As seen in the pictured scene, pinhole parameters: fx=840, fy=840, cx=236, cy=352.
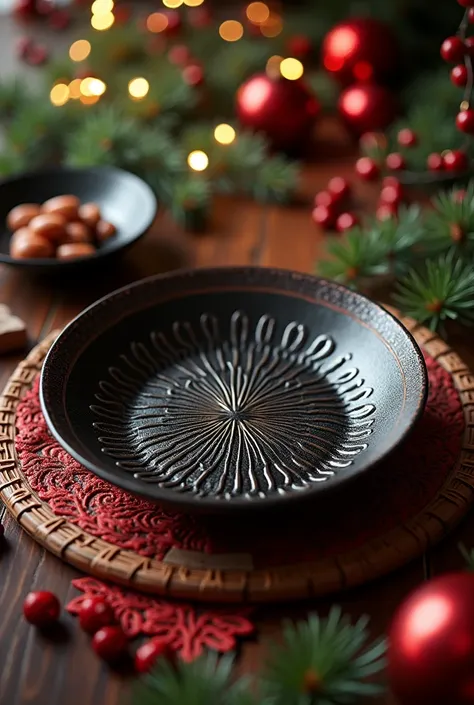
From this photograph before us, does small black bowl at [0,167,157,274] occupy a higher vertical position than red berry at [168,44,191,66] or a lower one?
lower

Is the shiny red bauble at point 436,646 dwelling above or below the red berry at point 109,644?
above

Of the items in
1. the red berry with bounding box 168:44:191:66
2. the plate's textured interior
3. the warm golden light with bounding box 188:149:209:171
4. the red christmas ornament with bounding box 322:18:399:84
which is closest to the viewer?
the plate's textured interior

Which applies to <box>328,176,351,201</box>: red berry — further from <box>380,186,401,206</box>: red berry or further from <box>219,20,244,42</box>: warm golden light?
<box>219,20,244,42</box>: warm golden light

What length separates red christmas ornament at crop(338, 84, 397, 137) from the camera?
1238 mm

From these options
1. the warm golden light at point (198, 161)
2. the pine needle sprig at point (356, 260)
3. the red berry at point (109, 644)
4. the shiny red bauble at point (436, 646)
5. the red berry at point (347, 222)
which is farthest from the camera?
the warm golden light at point (198, 161)

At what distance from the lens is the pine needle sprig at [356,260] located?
952 millimetres

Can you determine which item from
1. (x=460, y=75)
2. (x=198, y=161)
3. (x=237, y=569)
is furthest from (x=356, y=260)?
(x=237, y=569)

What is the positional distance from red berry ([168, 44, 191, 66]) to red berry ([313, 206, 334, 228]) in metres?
0.47

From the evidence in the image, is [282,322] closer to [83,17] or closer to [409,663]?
[409,663]

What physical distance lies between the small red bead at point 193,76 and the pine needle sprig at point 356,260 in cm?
51

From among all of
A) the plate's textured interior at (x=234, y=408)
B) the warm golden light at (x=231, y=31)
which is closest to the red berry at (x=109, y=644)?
the plate's textured interior at (x=234, y=408)

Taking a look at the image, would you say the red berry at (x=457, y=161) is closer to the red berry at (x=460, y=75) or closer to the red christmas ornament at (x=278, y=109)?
the red berry at (x=460, y=75)

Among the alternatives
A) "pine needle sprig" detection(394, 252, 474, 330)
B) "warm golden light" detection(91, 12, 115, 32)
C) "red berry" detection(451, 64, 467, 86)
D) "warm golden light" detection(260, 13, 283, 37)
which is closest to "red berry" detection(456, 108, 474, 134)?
"red berry" detection(451, 64, 467, 86)

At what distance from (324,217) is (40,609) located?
66 cm
